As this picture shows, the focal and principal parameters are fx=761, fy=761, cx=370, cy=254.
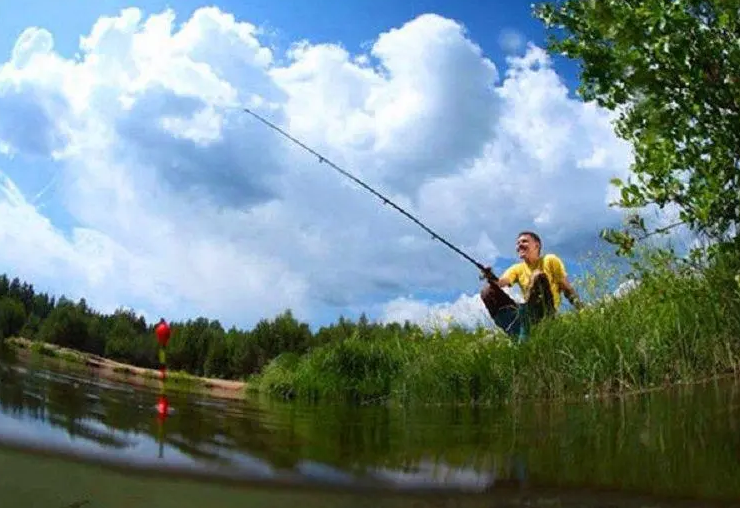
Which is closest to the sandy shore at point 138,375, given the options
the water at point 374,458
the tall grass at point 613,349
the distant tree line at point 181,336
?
the distant tree line at point 181,336

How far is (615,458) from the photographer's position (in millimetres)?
3791

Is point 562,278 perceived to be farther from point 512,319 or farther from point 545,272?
point 512,319

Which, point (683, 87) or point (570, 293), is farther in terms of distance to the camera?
point (570, 293)

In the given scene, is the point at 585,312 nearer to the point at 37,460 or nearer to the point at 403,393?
the point at 403,393

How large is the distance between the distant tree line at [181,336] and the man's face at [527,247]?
25.6 feet

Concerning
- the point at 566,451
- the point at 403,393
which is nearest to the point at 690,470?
the point at 566,451

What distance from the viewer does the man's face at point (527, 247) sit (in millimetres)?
9844

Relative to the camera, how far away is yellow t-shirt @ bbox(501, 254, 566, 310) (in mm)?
9617

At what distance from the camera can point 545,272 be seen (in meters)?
9.60

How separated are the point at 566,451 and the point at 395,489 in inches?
52.8

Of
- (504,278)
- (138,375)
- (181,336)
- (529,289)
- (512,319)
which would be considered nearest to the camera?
(529,289)

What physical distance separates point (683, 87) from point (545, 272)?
4.23m

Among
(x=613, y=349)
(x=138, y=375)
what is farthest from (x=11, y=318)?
(x=613, y=349)

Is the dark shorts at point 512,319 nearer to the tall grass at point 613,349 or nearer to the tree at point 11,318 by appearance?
the tall grass at point 613,349
